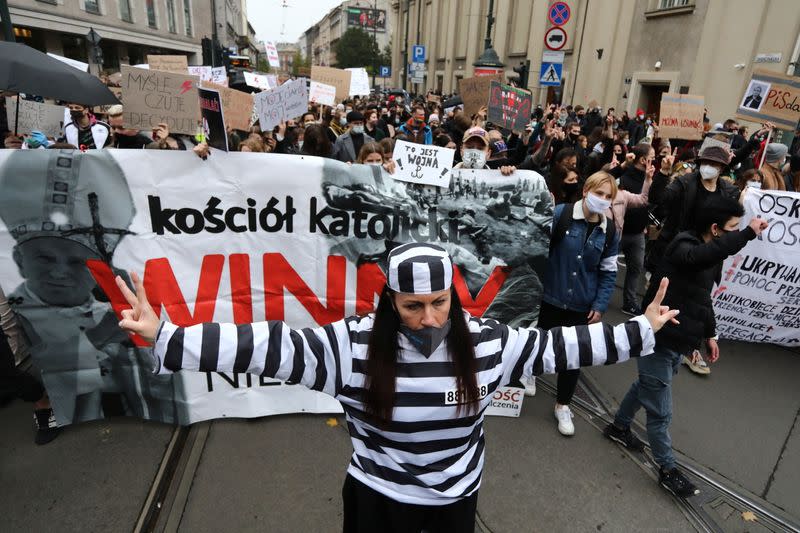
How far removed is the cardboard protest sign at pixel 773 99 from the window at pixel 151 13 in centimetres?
3356

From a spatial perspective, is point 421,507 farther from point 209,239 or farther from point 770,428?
point 770,428

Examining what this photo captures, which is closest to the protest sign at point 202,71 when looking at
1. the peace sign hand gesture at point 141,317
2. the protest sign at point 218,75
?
the protest sign at point 218,75

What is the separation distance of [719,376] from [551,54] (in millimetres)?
7093

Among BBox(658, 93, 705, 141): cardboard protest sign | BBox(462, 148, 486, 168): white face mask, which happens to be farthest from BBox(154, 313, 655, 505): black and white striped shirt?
BBox(658, 93, 705, 141): cardboard protest sign

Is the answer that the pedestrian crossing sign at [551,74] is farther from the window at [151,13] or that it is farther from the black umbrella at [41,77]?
the window at [151,13]

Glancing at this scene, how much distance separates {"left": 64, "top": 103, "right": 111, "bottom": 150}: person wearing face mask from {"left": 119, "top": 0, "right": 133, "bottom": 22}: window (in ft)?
86.3

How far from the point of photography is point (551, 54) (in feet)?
31.3

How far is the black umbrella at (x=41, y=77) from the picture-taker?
428 cm

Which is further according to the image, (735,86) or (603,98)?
(603,98)

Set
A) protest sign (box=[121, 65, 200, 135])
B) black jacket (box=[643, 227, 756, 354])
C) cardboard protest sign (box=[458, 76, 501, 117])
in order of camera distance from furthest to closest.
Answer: cardboard protest sign (box=[458, 76, 501, 117]) < protest sign (box=[121, 65, 200, 135]) < black jacket (box=[643, 227, 756, 354])

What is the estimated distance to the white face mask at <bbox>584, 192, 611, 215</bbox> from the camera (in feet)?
10.3

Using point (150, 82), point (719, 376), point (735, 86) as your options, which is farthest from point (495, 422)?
point (735, 86)

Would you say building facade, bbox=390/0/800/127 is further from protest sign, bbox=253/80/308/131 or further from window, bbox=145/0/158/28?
window, bbox=145/0/158/28

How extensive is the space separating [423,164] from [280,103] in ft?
7.03
